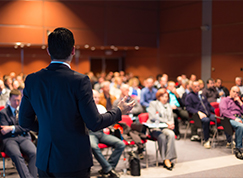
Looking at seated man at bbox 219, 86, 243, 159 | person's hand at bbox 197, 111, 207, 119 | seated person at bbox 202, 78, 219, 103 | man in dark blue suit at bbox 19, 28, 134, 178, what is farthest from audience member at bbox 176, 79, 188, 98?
man in dark blue suit at bbox 19, 28, 134, 178

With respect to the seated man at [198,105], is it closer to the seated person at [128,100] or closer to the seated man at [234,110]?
the seated man at [234,110]

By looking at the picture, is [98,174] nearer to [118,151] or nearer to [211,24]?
[118,151]

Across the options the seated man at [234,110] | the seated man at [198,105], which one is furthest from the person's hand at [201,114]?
the seated man at [234,110]

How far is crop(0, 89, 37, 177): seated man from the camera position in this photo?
4.41m

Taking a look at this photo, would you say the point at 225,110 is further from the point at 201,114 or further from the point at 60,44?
the point at 60,44

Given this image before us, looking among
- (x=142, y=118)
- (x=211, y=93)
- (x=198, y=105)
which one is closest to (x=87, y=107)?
(x=142, y=118)

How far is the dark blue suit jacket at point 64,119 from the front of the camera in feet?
5.64

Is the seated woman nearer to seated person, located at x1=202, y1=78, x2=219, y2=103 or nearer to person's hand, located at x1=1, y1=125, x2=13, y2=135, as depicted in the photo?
person's hand, located at x1=1, y1=125, x2=13, y2=135

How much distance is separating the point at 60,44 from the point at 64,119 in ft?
1.48

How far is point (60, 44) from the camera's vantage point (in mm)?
1761

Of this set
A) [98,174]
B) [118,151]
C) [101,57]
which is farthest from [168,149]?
[101,57]

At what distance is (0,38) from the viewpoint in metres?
11.4

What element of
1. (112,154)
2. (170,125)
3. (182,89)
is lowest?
(112,154)

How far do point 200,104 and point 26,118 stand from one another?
6.16 meters
